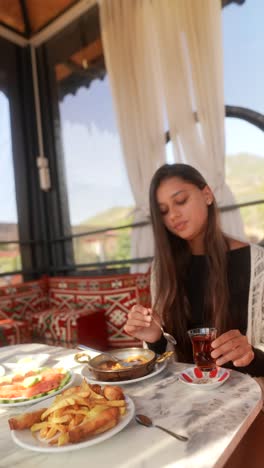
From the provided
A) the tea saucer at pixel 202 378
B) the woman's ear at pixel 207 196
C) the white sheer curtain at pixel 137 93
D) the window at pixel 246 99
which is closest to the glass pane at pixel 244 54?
the window at pixel 246 99

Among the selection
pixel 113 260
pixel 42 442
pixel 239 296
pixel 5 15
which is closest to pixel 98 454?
pixel 42 442

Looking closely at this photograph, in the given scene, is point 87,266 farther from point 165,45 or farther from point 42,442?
point 42,442

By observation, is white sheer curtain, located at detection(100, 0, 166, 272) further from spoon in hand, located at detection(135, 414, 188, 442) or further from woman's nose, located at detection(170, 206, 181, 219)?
spoon in hand, located at detection(135, 414, 188, 442)

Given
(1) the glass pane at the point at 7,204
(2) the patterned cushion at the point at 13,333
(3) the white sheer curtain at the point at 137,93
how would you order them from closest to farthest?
(2) the patterned cushion at the point at 13,333 → (3) the white sheer curtain at the point at 137,93 → (1) the glass pane at the point at 7,204

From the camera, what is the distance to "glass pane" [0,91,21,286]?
3607mm

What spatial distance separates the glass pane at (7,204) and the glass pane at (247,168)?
7.65 feet

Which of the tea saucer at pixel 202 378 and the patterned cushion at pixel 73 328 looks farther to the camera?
the patterned cushion at pixel 73 328

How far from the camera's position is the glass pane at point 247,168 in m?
2.50

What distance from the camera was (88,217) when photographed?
11.9 feet

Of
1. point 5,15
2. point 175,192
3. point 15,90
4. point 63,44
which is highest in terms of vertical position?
point 5,15

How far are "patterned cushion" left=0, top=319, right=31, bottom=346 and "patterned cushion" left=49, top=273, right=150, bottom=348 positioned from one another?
506 mm

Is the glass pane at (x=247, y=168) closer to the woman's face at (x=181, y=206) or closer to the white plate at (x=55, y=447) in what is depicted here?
the woman's face at (x=181, y=206)

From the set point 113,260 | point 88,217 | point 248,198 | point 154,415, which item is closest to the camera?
point 154,415

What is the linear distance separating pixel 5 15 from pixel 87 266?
295 cm
